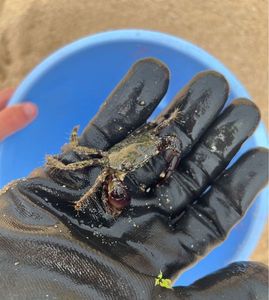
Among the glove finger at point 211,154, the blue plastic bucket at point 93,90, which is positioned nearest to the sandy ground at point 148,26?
the blue plastic bucket at point 93,90

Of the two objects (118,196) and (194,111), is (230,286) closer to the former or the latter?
(118,196)

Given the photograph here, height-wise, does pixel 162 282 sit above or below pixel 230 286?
below

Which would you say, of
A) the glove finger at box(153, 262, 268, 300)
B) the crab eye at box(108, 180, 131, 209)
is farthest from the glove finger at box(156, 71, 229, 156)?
the glove finger at box(153, 262, 268, 300)

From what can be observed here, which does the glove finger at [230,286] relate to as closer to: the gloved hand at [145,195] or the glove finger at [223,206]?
the gloved hand at [145,195]

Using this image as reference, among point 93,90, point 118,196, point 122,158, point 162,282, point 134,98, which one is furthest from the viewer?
point 93,90

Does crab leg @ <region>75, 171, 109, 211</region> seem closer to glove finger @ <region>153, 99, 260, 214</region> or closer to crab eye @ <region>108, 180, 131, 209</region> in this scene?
crab eye @ <region>108, 180, 131, 209</region>

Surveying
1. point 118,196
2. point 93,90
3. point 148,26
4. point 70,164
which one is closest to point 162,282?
point 118,196

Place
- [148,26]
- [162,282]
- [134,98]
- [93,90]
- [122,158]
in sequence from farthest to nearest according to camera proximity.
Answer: [148,26], [93,90], [122,158], [134,98], [162,282]

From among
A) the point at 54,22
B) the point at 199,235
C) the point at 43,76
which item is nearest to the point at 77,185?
the point at 199,235
